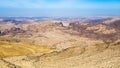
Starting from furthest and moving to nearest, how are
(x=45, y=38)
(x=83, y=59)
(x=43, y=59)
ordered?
(x=45, y=38) < (x=43, y=59) < (x=83, y=59)

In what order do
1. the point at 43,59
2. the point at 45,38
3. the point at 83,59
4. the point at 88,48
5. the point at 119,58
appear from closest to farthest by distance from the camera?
the point at 119,58 < the point at 83,59 < the point at 43,59 < the point at 88,48 < the point at 45,38

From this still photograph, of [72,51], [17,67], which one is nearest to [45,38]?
[72,51]

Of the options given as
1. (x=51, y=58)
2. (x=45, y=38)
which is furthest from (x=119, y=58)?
(x=45, y=38)

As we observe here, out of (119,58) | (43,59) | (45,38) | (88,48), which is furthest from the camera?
(45,38)

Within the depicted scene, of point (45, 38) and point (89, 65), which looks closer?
point (89, 65)

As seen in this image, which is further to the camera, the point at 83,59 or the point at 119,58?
the point at 83,59

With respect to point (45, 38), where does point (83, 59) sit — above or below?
above

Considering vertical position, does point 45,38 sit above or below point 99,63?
below

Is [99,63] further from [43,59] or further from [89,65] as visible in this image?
[43,59]

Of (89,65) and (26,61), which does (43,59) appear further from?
(89,65)
